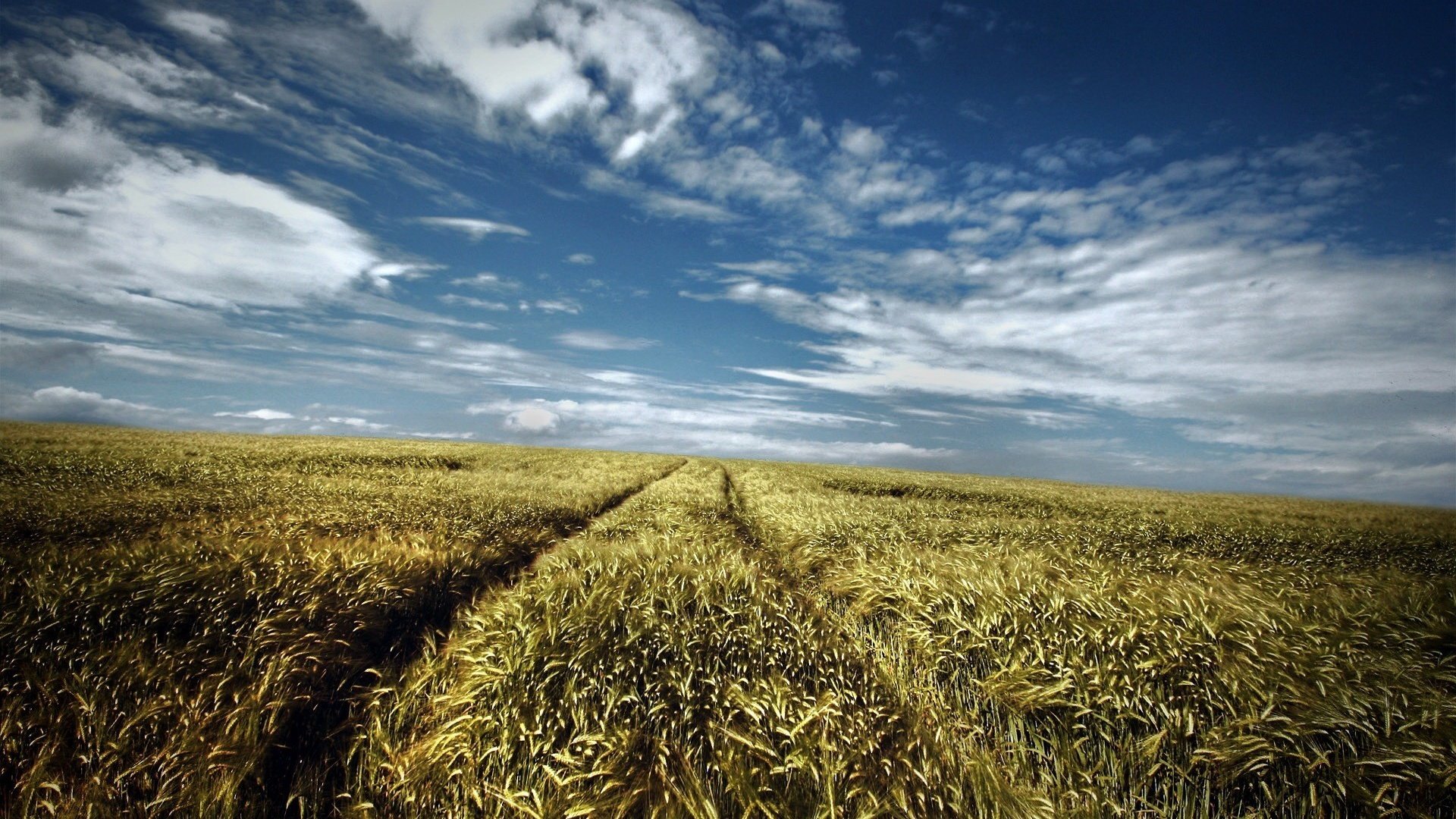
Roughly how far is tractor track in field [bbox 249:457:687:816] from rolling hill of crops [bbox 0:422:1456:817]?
1.3 inches

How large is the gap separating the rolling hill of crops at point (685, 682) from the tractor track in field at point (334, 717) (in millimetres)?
32

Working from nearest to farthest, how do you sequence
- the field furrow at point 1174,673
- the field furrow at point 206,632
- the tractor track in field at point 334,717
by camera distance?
the field furrow at point 1174,673, the field furrow at point 206,632, the tractor track in field at point 334,717

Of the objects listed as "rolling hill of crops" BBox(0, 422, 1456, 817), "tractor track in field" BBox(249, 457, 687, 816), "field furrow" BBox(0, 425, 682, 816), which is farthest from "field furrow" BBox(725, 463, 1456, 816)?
"field furrow" BBox(0, 425, 682, 816)

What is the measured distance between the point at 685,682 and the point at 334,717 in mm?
3942

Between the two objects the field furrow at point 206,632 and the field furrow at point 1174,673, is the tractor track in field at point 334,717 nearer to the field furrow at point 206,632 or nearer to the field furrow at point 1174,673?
the field furrow at point 206,632

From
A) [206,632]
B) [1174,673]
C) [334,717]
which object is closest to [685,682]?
[334,717]

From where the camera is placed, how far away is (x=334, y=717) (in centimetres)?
605

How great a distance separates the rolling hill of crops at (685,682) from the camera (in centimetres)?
473

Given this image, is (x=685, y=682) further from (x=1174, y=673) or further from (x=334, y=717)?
(x=1174, y=673)

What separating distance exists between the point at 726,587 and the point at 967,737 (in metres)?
3.65

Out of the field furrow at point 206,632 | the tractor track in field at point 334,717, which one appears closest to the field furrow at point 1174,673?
the tractor track in field at point 334,717

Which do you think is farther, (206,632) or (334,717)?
(206,632)

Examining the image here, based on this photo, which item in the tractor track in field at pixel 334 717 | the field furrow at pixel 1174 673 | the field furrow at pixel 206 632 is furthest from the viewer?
the tractor track in field at pixel 334 717

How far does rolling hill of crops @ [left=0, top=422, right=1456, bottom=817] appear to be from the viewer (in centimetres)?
473
